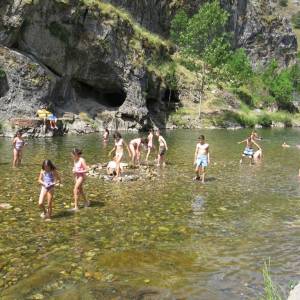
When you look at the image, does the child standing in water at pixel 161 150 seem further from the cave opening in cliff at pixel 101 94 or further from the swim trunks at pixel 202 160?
the cave opening in cliff at pixel 101 94

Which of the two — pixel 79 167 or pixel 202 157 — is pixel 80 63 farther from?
pixel 79 167

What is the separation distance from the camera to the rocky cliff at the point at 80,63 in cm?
4903

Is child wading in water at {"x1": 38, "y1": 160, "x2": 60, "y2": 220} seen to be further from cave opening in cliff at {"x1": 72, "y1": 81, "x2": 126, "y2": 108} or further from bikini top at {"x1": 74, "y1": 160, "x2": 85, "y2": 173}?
cave opening in cliff at {"x1": 72, "y1": 81, "x2": 126, "y2": 108}

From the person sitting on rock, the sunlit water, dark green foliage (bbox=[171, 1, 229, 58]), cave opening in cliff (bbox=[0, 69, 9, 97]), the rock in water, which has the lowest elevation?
the sunlit water

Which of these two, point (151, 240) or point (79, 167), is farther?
point (79, 167)

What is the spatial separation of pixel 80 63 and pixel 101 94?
953cm

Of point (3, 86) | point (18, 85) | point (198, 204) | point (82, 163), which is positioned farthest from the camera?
point (3, 86)

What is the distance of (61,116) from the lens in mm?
54406

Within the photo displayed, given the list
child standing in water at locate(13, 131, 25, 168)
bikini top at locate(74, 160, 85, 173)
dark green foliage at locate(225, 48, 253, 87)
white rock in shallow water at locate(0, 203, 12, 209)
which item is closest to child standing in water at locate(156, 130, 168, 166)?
child standing in water at locate(13, 131, 25, 168)

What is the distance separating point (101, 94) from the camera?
68.8 m

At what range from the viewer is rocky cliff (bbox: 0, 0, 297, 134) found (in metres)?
49.0

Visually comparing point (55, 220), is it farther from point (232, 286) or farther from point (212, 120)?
point (212, 120)

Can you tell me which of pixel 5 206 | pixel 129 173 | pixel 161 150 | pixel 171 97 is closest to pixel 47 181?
pixel 5 206

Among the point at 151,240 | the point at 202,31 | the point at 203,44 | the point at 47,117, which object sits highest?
the point at 202,31
